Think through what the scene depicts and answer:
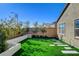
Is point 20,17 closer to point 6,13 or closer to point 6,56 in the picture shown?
point 6,13

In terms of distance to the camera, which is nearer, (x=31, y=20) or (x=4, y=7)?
(x=4, y=7)

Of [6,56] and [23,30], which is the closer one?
[6,56]

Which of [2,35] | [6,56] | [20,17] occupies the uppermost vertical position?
[20,17]

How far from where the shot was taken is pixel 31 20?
23.8 metres

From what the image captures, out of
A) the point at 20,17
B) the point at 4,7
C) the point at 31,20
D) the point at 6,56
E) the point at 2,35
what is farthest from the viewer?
the point at 31,20

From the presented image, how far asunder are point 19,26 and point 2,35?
1246 centimetres

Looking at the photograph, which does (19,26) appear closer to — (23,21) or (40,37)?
(23,21)

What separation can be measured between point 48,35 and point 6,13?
24.7 ft

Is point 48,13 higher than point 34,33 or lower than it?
higher

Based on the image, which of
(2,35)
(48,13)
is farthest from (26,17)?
(2,35)

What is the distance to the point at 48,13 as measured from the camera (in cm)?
2330

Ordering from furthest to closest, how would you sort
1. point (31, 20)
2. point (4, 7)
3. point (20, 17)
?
point (31, 20)
point (20, 17)
point (4, 7)

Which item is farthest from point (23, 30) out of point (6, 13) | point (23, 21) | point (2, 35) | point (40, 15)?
point (2, 35)

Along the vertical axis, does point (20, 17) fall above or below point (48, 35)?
above
